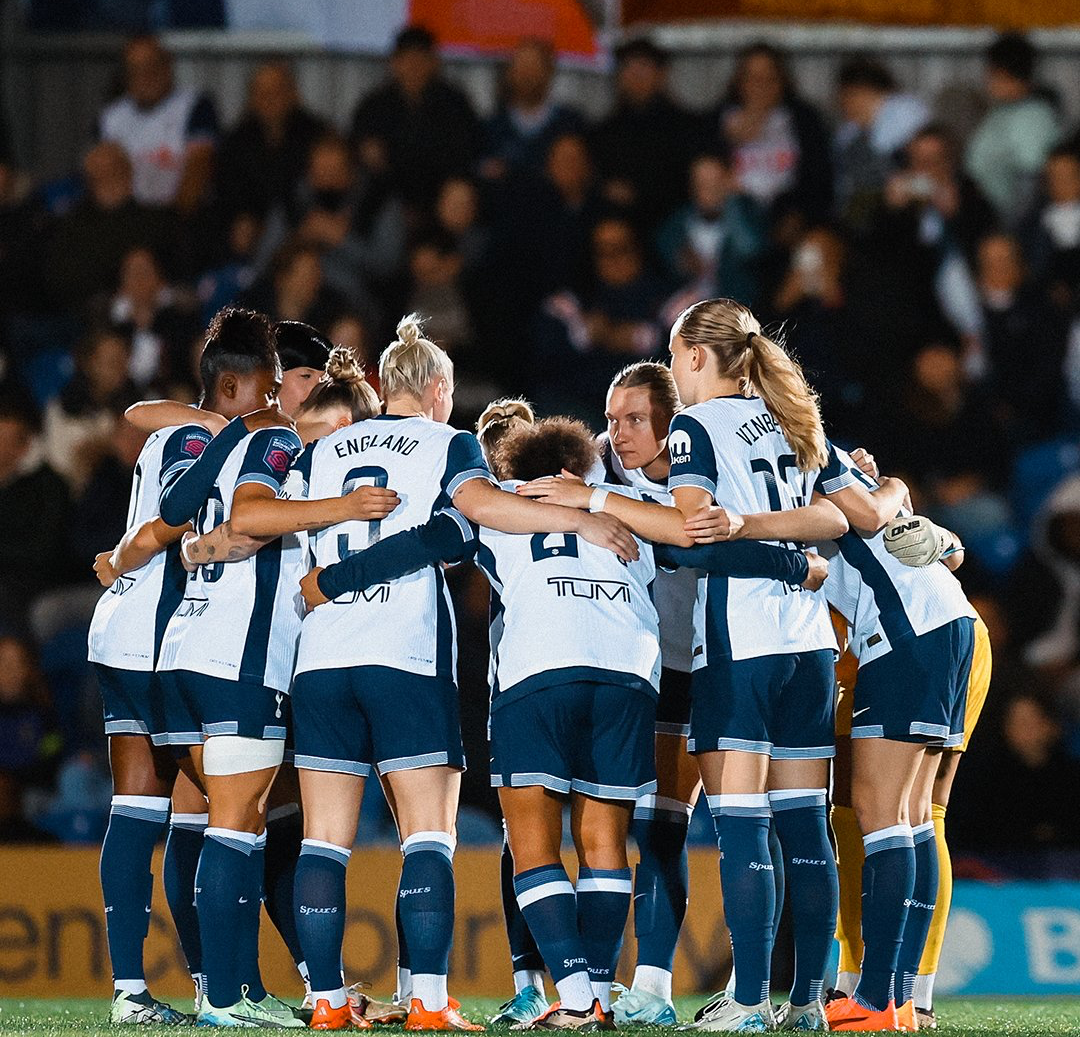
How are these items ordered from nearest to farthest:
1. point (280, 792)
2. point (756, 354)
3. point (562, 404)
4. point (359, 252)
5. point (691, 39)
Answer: point (756, 354) → point (280, 792) → point (562, 404) → point (359, 252) → point (691, 39)

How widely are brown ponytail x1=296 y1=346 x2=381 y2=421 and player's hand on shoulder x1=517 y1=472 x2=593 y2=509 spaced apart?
0.80m

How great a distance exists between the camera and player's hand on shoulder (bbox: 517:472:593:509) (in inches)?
202

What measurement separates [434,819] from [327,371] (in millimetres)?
1641

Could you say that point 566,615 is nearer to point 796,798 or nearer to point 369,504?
point 369,504

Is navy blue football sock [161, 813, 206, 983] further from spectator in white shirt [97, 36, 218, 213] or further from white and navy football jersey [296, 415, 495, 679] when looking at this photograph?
spectator in white shirt [97, 36, 218, 213]

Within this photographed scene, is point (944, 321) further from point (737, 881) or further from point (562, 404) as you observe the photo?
point (737, 881)

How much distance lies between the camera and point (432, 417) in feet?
17.8

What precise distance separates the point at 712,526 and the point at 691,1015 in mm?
2215

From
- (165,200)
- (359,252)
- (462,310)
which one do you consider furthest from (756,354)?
(165,200)

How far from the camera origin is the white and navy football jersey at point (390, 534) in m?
5.04

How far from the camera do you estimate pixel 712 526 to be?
4953 millimetres

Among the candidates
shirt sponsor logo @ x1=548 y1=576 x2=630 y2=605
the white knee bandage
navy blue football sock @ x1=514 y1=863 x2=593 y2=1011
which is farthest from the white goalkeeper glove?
the white knee bandage

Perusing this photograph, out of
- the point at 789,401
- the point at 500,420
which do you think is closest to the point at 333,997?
the point at 500,420

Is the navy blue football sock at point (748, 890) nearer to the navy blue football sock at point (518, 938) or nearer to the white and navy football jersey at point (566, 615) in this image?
the white and navy football jersey at point (566, 615)
